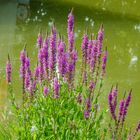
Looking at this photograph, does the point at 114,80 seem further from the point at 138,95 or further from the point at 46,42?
the point at 46,42

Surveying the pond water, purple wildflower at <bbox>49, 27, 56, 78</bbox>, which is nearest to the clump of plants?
purple wildflower at <bbox>49, 27, 56, 78</bbox>

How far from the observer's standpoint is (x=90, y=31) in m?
10.5

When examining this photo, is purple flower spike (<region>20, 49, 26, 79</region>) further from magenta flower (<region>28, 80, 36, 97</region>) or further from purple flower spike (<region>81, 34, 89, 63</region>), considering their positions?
purple flower spike (<region>81, 34, 89, 63</region>)

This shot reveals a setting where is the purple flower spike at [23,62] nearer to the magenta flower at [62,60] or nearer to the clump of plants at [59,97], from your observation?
the clump of plants at [59,97]

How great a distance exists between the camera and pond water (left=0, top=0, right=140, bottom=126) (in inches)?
314

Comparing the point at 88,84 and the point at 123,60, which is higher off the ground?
the point at 88,84

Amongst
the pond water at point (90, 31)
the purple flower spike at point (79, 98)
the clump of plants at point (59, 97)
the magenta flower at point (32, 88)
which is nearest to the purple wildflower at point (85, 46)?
the clump of plants at point (59, 97)

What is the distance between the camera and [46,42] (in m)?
3.59

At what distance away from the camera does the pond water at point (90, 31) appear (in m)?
7.98

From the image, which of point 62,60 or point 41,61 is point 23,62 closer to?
point 41,61

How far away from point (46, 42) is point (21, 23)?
732 cm

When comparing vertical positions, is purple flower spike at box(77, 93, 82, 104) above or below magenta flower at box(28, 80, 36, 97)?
below

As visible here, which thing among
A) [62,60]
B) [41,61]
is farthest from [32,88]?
[62,60]

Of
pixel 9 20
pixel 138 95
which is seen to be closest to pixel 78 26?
pixel 9 20
